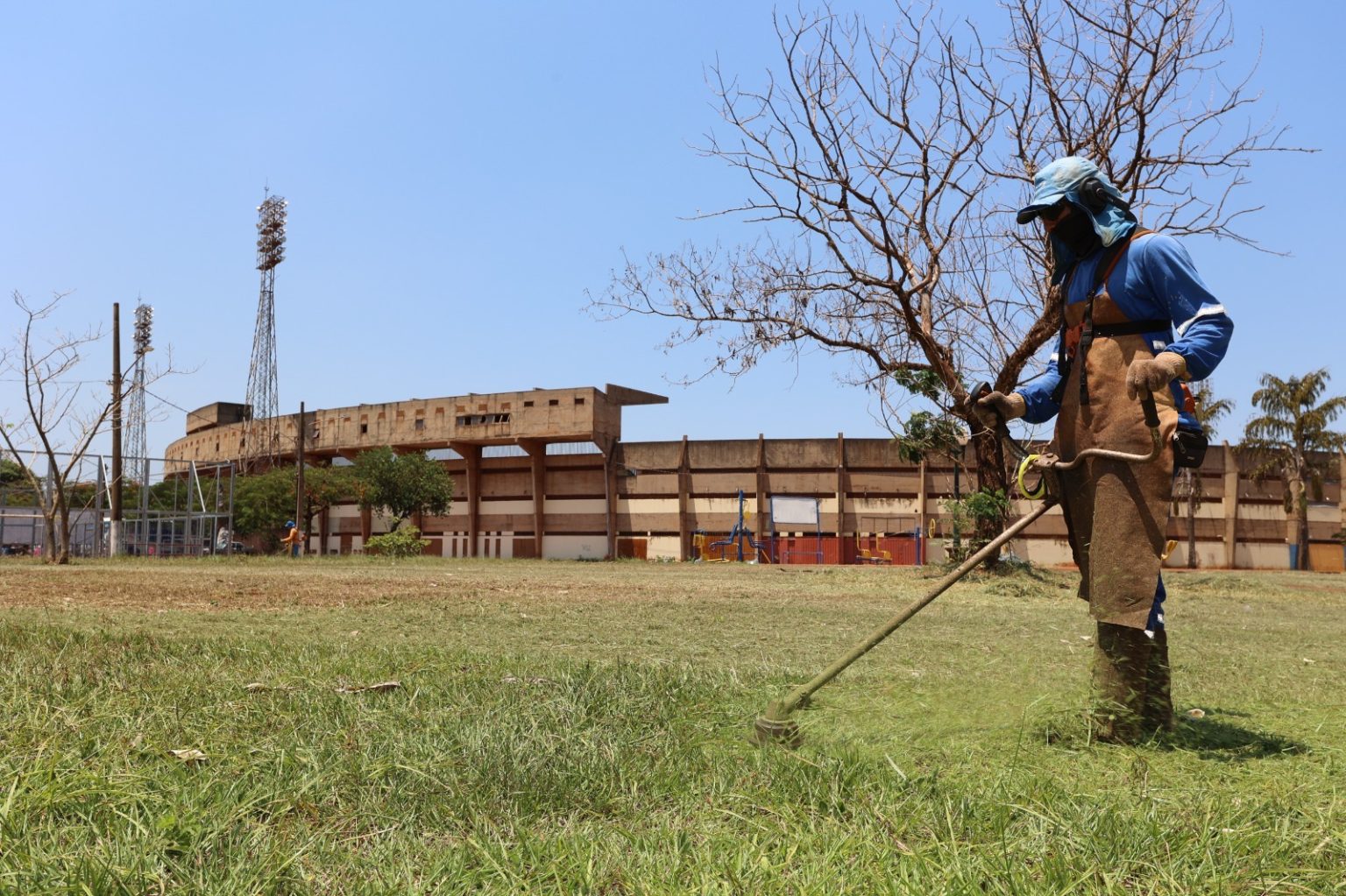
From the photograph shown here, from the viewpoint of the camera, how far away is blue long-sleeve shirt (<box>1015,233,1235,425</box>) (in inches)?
125

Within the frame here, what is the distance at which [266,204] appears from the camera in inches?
2031

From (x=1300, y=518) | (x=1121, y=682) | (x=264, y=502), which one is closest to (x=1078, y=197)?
(x=1121, y=682)

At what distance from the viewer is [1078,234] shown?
3.61m

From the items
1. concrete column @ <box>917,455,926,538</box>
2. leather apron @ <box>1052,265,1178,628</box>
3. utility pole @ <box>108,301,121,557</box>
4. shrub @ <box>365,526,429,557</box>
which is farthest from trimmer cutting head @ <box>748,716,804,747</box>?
concrete column @ <box>917,455,926,538</box>

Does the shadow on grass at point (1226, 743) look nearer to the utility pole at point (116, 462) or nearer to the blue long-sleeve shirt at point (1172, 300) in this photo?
the blue long-sleeve shirt at point (1172, 300)

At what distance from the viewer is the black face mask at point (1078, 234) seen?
3.57 meters

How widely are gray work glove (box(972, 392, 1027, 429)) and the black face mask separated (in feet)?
1.88

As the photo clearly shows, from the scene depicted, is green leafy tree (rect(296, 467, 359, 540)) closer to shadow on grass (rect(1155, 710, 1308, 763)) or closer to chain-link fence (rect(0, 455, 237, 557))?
chain-link fence (rect(0, 455, 237, 557))

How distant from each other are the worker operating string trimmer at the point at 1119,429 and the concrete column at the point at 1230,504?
122 feet

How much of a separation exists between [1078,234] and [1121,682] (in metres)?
1.60

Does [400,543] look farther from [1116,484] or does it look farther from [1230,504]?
[1116,484]

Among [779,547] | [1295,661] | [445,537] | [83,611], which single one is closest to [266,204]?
[445,537]

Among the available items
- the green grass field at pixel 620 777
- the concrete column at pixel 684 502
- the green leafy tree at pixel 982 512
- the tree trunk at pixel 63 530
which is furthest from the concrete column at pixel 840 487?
the green grass field at pixel 620 777

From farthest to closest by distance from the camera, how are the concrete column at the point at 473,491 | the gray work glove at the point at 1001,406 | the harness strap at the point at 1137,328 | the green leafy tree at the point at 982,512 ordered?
the concrete column at the point at 473,491, the green leafy tree at the point at 982,512, the gray work glove at the point at 1001,406, the harness strap at the point at 1137,328
